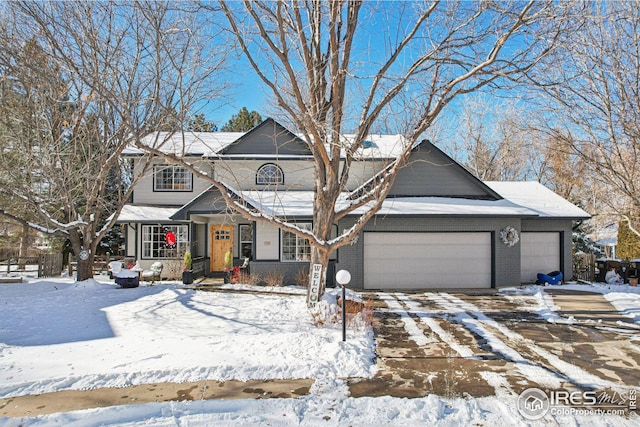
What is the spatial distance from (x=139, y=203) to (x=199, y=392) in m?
13.2

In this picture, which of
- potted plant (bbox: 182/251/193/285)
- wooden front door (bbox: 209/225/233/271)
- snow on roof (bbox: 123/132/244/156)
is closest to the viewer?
potted plant (bbox: 182/251/193/285)

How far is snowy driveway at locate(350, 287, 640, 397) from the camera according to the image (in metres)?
5.07

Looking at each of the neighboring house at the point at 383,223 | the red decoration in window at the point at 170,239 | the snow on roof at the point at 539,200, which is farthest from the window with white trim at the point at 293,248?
the snow on roof at the point at 539,200

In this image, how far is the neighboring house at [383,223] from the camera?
13.2 m

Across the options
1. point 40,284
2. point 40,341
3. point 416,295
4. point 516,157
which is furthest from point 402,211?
point 516,157

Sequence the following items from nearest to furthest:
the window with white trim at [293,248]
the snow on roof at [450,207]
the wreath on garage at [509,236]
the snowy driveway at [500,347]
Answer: the snowy driveway at [500,347] < the snow on roof at [450,207] < the wreath on garage at [509,236] < the window with white trim at [293,248]

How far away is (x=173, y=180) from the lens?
16125 mm

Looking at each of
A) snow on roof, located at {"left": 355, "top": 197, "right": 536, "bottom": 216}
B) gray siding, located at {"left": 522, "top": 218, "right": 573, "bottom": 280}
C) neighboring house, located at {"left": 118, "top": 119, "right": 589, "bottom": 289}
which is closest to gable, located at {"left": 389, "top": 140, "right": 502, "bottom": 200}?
neighboring house, located at {"left": 118, "top": 119, "right": 589, "bottom": 289}

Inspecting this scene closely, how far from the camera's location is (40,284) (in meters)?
13.3

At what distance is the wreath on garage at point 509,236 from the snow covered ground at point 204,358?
3.22 m

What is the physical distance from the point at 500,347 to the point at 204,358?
17.1 feet
